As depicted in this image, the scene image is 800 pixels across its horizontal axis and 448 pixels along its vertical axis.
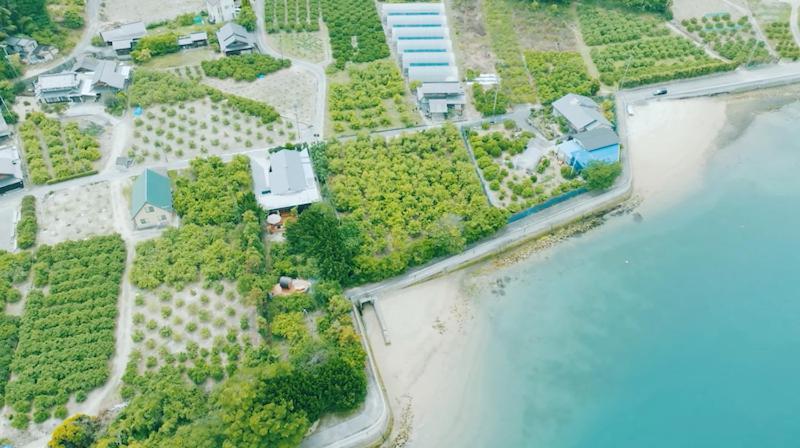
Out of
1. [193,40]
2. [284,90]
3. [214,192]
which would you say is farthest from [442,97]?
[193,40]

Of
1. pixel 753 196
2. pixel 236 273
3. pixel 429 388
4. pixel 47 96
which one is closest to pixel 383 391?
pixel 429 388

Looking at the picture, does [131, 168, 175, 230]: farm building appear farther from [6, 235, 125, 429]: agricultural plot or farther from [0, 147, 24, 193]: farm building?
[0, 147, 24, 193]: farm building

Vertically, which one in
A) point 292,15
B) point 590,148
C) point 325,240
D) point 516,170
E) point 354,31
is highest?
point 292,15

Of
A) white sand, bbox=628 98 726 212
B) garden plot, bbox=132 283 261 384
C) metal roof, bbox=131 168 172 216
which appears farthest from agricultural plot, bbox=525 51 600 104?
garden plot, bbox=132 283 261 384

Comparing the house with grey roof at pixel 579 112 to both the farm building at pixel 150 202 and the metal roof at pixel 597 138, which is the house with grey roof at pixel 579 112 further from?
the farm building at pixel 150 202

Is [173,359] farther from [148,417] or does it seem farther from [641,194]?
[641,194]

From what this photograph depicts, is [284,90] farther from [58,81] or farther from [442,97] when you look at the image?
[58,81]
